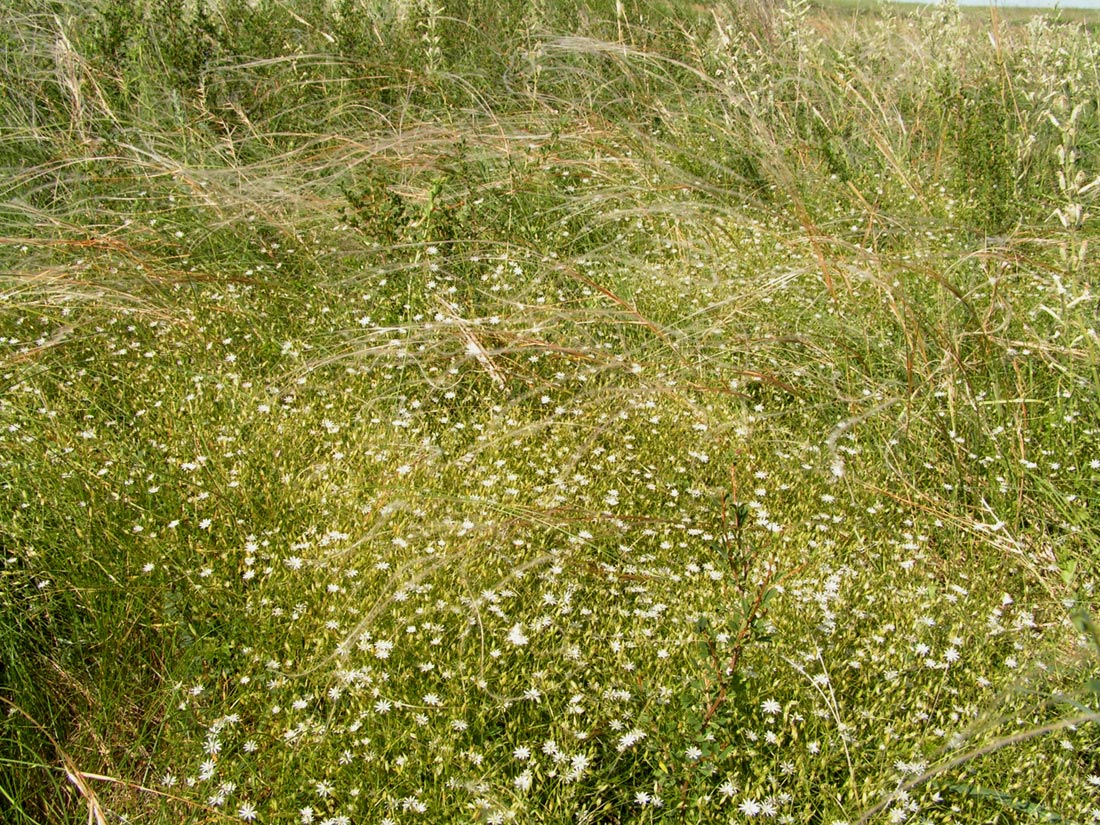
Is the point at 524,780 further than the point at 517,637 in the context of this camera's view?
No

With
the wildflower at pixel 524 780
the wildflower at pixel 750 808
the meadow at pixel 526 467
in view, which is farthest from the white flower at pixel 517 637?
the wildflower at pixel 750 808

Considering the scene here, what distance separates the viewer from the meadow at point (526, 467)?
2.08 m

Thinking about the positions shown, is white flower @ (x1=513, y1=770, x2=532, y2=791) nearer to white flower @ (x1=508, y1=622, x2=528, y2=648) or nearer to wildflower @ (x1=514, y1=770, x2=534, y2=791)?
wildflower @ (x1=514, y1=770, x2=534, y2=791)

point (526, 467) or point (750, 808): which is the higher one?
point (526, 467)

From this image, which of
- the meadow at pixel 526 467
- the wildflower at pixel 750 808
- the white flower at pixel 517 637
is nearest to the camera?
the wildflower at pixel 750 808

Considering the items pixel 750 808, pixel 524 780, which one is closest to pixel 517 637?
pixel 524 780

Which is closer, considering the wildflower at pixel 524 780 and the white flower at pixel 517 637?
the wildflower at pixel 524 780

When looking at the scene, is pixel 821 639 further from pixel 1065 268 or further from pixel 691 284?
pixel 691 284

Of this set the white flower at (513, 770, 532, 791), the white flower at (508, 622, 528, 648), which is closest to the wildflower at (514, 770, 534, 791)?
the white flower at (513, 770, 532, 791)

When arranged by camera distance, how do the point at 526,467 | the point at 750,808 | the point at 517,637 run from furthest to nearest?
the point at 526,467
the point at 517,637
the point at 750,808

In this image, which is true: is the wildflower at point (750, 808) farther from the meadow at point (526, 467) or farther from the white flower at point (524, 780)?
the white flower at point (524, 780)

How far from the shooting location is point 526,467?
3084 millimetres

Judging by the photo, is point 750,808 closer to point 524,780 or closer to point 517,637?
point 524,780

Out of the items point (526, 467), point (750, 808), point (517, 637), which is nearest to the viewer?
point (750, 808)
